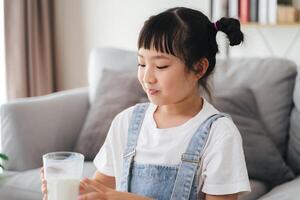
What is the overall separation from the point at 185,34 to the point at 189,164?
12.8 inches

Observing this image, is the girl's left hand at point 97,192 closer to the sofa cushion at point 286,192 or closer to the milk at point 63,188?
the milk at point 63,188

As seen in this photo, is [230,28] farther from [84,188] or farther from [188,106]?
[84,188]

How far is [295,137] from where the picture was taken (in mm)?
2201

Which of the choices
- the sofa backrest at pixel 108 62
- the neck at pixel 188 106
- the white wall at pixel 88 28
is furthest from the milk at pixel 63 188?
the white wall at pixel 88 28

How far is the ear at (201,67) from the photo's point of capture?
4.65 feet

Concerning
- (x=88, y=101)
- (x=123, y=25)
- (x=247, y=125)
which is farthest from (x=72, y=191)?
(x=123, y=25)

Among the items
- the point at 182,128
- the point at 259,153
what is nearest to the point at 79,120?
the point at 259,153

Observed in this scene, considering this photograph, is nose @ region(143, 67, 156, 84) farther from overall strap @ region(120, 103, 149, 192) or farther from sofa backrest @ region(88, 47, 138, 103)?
sofa backrest @ region(88, 47, 138, 103)

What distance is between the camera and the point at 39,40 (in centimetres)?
356

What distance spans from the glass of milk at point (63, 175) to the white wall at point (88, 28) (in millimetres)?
2165

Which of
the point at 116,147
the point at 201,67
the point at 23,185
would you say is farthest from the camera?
the point at 23,185

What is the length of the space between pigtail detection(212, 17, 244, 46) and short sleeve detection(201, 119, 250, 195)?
0.81 ft

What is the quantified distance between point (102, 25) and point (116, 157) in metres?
2.12

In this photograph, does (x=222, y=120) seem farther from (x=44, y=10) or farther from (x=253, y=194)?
(x=44, y=10)
